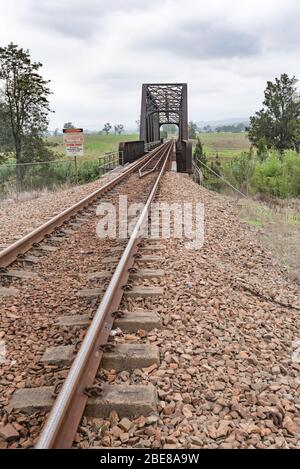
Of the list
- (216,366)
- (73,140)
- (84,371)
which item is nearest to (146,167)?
(73,140)

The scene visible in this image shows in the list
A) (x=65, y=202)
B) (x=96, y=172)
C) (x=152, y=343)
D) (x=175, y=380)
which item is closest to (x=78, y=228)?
(x=65, y=202)

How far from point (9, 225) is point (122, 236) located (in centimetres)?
252

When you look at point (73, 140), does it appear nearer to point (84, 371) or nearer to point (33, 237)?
point (33, 237)

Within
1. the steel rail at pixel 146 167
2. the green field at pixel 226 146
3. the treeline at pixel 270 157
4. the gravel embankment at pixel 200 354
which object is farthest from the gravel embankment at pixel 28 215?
the green field at pixel 226 146

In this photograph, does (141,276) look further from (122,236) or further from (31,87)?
(31,87)

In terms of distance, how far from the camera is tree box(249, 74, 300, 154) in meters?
51.3

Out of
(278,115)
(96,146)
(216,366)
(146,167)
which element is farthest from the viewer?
(96,146)

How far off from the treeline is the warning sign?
585cm

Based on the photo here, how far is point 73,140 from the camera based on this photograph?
16.0m

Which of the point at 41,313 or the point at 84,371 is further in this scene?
the point at 41,313

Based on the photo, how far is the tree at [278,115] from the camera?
168ft

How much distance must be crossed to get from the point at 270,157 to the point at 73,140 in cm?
1048

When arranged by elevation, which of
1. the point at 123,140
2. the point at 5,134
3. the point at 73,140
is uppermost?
the point at 123,140
